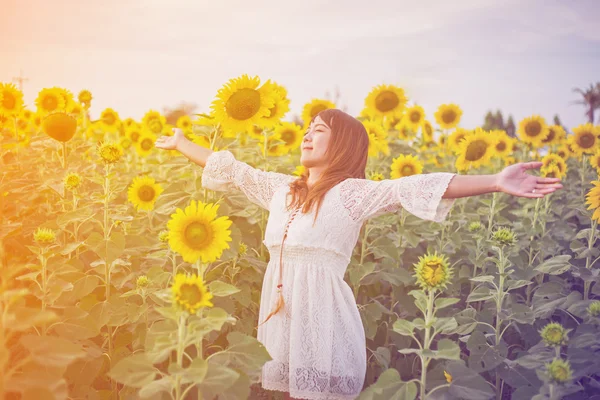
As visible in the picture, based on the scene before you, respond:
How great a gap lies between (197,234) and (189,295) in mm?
474

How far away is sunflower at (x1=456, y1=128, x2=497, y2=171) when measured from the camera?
15.7ft

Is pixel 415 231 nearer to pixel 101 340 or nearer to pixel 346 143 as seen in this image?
pixel 346 143

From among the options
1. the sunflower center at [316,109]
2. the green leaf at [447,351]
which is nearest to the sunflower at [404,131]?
the sunflower center at [316,109]

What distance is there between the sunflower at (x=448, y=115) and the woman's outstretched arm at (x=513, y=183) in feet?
12.8

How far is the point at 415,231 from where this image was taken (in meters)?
3.82

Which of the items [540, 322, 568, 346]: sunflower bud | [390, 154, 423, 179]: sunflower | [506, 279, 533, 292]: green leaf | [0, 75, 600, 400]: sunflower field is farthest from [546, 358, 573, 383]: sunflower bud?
[390, 154, 423, 179]: sunflower

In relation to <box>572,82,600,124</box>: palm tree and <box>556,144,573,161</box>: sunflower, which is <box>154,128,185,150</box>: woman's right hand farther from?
<box>572,82,600,124</box>: palm tree

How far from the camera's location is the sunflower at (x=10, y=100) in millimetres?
4145

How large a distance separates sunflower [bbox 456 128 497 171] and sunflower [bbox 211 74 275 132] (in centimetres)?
234

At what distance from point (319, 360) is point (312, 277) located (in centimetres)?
39

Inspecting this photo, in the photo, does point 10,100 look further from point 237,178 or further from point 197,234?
point 197,234

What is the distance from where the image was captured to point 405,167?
4156mm

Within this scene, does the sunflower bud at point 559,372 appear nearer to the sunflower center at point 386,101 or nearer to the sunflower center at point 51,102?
the sunflower center at point 386,101

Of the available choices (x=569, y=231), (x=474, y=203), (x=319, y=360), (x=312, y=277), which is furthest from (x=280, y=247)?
(x=474, y=203)
